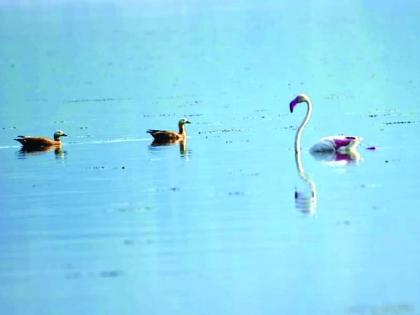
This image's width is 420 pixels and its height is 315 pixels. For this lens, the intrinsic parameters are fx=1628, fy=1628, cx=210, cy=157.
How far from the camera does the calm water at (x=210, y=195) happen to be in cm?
1741

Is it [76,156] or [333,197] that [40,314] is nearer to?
[333,197]

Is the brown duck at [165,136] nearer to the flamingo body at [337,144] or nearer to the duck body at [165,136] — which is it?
the duck body at [165,136]

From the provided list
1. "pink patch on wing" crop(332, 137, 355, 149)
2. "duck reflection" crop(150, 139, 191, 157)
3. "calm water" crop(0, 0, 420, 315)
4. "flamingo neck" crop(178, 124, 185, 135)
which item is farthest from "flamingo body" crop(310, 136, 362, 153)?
"flamingo neck" crop(178, 124, 185, 135)

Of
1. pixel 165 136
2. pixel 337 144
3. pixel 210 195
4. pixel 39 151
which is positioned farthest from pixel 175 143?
pixel 210 195

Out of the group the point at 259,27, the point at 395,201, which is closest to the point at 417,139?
the point at 395,201

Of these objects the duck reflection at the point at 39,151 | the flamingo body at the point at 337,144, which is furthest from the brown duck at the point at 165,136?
the flamingo body at the point at 337,144

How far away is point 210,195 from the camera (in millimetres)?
24156

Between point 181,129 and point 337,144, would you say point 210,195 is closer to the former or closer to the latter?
point 337,144

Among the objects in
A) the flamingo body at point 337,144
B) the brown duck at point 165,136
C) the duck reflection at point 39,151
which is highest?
the flamingo body at point 337,144

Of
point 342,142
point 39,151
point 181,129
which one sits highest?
point 342,142

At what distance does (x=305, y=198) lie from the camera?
23.3 metres

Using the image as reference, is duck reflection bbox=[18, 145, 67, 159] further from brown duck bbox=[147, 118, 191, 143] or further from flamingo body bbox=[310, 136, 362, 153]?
flamingo body bbox=[310, 136, 362, 153]

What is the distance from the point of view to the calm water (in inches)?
685

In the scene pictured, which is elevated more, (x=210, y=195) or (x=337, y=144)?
(x=337, y=144)
